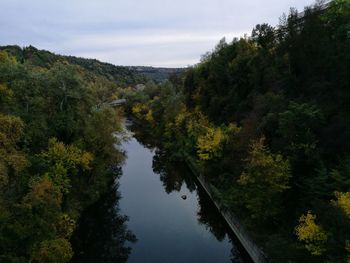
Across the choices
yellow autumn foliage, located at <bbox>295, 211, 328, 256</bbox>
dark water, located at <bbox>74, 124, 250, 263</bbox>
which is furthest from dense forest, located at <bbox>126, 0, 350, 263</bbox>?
dark water, located at <bbox>74, 124, 250, 263</bbox>

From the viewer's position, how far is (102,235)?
31.4m

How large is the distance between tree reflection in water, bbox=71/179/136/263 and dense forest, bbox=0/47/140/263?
16.3 inches

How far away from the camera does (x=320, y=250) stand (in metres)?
18.1

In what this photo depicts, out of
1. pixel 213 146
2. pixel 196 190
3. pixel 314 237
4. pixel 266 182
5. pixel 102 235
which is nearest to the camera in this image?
pixel 314 237

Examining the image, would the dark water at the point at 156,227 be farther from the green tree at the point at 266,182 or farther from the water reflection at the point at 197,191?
the green tree at the point at 266,182

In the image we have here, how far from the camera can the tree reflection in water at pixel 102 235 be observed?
2812 centimetres

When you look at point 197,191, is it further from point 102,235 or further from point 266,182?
point 266,182

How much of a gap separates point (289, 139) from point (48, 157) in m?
18.1

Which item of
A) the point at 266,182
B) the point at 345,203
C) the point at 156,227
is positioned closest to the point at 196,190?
the point at 156,227

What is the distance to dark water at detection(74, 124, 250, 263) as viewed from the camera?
2837cm

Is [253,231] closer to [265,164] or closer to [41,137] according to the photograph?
[265,164]

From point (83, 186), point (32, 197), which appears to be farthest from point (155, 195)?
point (32, 197)

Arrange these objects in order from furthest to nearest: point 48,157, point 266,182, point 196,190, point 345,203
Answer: point 196,190, point 48,157, point 266,182, point 345,203

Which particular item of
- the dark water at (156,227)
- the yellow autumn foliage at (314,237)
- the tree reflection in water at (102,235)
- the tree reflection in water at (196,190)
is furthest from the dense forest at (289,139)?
the tree reflection in water at (102,235)
